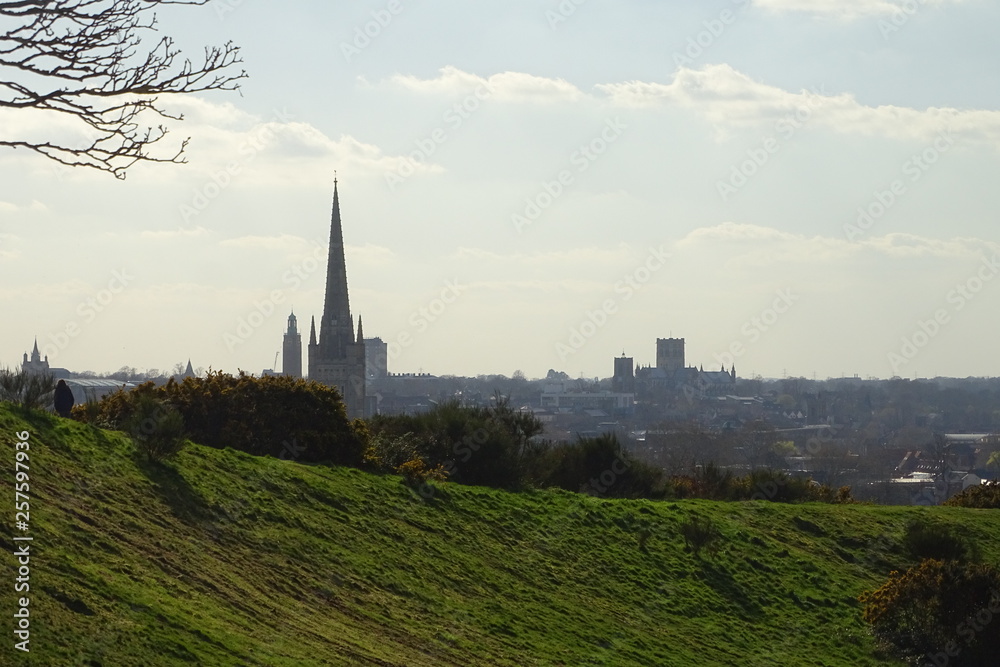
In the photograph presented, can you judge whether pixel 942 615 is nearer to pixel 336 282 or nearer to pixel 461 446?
pixel 461 446

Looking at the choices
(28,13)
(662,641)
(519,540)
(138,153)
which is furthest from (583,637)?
(28,13)

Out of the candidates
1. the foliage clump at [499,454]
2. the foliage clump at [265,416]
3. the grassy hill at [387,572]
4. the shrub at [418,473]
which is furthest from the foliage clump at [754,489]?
the foliage clump at [265,416]

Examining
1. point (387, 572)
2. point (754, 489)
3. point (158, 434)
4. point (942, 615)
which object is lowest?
point (942, 615)

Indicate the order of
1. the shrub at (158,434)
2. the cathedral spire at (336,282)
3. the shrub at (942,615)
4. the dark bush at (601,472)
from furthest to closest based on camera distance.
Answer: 1. the cathedral spire at (336,282)
2. the dark bush at (601,472)
3. the shrub at (942,615)
4. the shrub at (158,434)

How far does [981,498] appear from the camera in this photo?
30.4 m

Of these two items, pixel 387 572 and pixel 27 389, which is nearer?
pixel 387 572

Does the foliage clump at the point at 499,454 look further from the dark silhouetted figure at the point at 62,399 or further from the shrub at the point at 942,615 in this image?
the shrub at the point at 942,615

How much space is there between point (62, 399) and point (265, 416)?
12.8 feet

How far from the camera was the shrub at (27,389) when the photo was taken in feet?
59.9

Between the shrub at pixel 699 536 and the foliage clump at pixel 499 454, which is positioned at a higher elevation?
the foliage clump at pixel 499 454

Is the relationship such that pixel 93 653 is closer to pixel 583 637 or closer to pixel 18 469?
pixel 18 469

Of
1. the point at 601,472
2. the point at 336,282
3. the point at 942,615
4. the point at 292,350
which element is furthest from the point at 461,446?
the point at 292,350

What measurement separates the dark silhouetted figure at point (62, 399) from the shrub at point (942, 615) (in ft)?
42.4

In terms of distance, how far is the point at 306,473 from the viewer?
1992 centimetres
